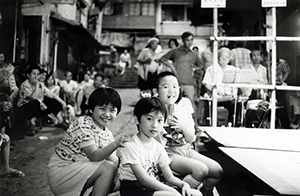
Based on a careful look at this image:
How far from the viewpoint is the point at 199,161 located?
4.00 feet

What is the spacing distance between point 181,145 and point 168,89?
0.93 feet

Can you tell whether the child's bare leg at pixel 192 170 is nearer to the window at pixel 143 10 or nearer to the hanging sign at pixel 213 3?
the hanging sign at pixel 213 3

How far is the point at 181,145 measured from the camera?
127 cm

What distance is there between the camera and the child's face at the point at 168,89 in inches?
49.1

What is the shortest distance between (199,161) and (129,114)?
218cm

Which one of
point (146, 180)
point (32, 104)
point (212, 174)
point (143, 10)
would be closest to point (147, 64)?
point (32, 104)

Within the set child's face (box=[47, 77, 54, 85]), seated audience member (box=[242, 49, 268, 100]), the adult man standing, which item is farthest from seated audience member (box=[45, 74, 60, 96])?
Result: seated audience member (box=[242, 49, 268, 100])

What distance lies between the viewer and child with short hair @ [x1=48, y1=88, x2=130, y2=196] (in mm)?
1049

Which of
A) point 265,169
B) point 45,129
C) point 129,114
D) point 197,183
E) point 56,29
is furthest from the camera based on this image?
point 56,29

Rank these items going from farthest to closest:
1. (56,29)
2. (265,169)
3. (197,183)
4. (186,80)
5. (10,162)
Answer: (56,29) < (186,80) < (10,162) < (197,183) < (265,169)

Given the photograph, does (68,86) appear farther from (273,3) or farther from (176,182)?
(176,182)

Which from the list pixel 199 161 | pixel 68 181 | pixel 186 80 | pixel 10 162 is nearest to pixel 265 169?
pixel 199 161

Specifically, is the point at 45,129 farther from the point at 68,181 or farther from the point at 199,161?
the point at 199,161

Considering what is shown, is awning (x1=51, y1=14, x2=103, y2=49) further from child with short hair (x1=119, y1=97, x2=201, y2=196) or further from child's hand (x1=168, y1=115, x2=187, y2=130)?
child with short hair (x1=119, y1=97, x2=201, y2=196)
